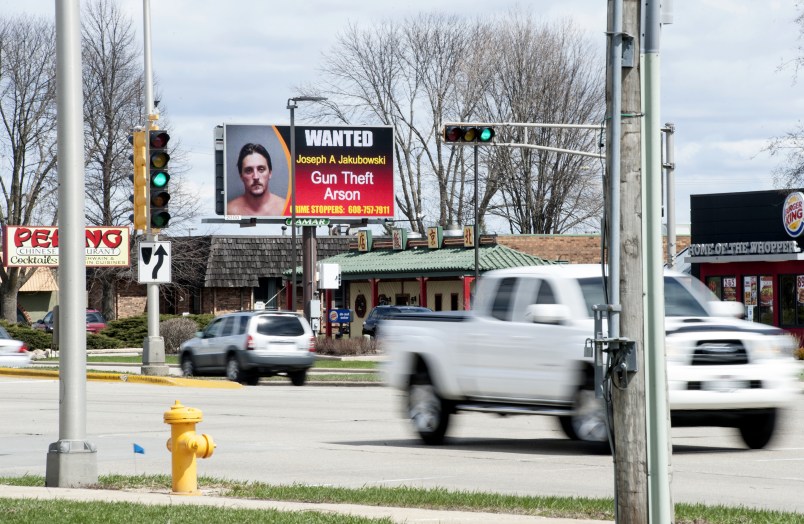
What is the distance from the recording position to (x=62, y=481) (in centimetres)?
1214

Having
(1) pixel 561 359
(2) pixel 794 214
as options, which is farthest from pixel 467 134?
(2) pixel 794 214

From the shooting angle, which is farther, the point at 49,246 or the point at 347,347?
the point at 49,246

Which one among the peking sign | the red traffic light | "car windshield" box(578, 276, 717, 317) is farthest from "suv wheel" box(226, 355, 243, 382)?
"car windshield" box(578, 276, 717, 317)

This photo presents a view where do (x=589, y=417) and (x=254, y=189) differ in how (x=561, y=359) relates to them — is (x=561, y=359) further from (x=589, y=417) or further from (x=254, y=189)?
(x=254, y=189)

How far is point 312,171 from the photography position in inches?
2293

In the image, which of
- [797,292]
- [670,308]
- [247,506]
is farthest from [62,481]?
[797,292]

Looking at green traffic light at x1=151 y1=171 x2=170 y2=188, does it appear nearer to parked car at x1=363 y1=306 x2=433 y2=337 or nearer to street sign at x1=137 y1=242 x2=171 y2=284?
street sign at x1=137 y1=242 x2=171 y2=284

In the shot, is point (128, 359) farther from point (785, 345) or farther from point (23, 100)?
point (785, 345)

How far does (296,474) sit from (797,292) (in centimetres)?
3662

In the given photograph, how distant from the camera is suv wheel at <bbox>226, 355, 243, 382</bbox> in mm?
32688

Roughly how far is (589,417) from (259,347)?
17.9 metres

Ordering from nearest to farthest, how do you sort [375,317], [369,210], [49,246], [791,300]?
1. [791,300]
2. [49,246]
3. [375,317]
4. [369,210]

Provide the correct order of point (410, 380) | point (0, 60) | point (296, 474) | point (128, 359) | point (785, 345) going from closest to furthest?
1. point (296, 474)
2. point (785, 345)
3. point (410, 380)
4. point (128, 359)
5. point (0, 60)

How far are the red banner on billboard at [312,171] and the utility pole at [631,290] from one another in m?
49.5
